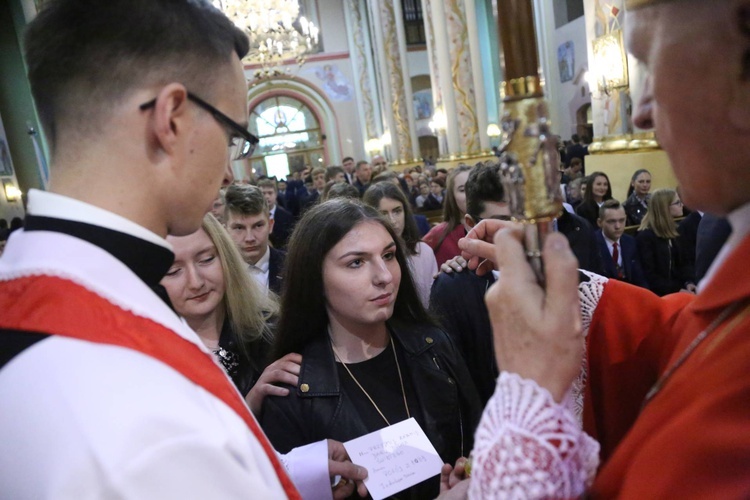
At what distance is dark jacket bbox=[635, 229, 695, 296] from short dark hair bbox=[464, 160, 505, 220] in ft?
6.79

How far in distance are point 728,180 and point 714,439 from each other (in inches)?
13.4

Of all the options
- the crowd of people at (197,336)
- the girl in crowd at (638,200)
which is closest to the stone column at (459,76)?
the girl in crowd at (638,200)

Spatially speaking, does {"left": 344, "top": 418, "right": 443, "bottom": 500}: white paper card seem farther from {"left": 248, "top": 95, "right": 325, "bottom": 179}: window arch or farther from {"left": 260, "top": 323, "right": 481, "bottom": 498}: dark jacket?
{"left": 248, "top": 95, "right": 325, "bottom": 179}: window arch

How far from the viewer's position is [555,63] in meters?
16.3

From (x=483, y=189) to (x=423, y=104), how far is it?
2077 centimetres

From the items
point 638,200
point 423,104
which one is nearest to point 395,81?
point 423,104

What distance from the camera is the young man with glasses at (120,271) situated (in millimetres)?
790

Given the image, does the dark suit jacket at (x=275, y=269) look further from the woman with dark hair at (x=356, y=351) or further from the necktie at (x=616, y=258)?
the necktie at (x=616, y=258)

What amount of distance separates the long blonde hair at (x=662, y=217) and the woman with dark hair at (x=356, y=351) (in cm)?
311

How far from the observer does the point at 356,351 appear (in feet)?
6.63

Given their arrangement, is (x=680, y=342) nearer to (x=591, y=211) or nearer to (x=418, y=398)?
(x=418, y=398)

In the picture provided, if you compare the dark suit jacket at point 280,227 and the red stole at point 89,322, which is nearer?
the red stole at point 89,322

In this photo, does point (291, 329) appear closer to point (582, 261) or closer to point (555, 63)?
point (582, 261)

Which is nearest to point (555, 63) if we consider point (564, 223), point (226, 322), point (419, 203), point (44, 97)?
Answer: point (419, 203)
